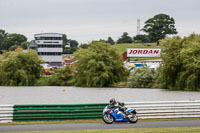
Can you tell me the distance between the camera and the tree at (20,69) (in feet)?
242

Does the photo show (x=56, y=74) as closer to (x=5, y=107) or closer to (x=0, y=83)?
(x=0, y=83)

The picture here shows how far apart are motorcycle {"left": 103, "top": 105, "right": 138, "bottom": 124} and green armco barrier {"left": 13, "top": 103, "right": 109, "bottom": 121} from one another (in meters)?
1.32

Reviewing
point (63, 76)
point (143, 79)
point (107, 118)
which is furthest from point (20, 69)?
point (107, 118)

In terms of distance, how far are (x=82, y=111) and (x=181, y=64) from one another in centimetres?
Answer: 3987

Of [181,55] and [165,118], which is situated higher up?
[181,55]

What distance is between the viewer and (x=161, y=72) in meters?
59.7

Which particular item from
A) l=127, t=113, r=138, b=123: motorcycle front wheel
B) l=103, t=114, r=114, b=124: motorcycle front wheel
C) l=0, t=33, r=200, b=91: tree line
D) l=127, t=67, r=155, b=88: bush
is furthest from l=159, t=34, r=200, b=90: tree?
l=103, t=114, r=114, b=124: motorcycle front wheel

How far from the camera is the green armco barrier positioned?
20797mm

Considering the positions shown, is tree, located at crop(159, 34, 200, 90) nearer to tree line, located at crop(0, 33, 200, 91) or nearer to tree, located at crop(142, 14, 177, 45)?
tree line, located at crop(0, 33, 200, 91)

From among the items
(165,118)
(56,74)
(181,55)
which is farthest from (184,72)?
(165,118)

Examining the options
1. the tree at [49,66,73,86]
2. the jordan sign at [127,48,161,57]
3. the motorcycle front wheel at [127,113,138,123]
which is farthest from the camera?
the jordan sign at [127,48,161,57]

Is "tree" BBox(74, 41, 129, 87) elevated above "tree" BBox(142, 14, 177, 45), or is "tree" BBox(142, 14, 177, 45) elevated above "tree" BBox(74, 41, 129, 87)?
"tree" BBox(142, 14, 177, 45)

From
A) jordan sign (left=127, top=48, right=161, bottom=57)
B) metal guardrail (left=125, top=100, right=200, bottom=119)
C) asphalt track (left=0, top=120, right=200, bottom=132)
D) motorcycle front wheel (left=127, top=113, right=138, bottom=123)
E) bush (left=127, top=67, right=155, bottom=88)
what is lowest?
asphalt track (left=0, top=120, right=200, bottom=132)

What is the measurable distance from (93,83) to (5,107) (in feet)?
152
